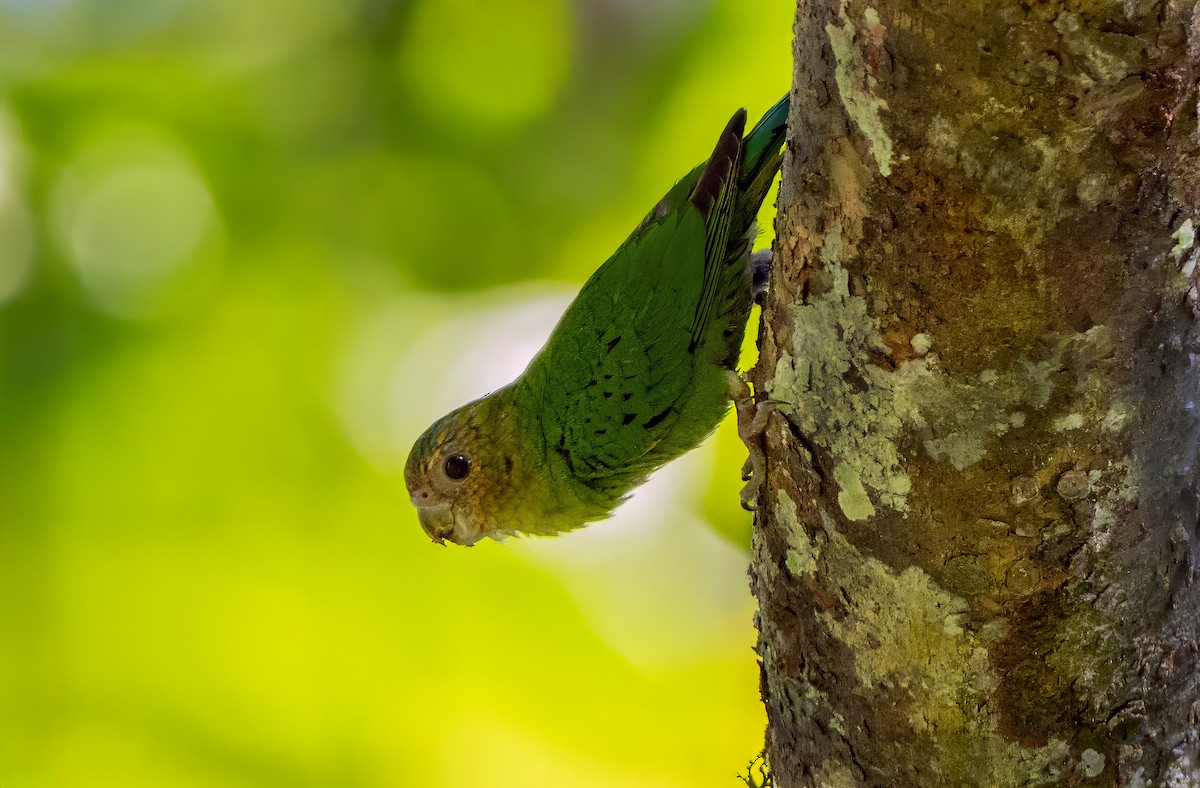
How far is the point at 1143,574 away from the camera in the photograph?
137 centimetres

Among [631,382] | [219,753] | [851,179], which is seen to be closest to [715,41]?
[631,382]

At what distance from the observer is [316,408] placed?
3.41m

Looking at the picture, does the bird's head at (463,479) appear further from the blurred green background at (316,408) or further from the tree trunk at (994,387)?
the tree trunk at (994,387)

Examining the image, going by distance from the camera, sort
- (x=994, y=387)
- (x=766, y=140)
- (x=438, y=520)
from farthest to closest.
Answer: (x=438, y=520), (x=766, y=140), (x=994, y=387)

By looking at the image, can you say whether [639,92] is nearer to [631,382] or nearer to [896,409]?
[631,382]

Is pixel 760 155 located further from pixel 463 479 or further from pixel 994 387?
pixel 994 387

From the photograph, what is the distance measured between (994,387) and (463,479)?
181cm

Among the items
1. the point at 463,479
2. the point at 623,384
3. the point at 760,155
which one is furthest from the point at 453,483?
the point at 760,155

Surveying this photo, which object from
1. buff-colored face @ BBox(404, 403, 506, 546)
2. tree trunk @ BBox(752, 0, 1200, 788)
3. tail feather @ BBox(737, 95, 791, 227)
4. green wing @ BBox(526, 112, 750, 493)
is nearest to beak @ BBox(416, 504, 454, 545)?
buff-colored face @ BBox(404, 403, 506, 546)

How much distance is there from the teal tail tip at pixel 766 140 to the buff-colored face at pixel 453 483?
1133 millimetres

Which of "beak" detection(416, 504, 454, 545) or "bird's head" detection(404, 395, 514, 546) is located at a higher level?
"bird's head" detection(404, 395, 514, 546)

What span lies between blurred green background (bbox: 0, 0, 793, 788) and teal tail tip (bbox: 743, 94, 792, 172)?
22.7 inches

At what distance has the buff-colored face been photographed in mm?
2799

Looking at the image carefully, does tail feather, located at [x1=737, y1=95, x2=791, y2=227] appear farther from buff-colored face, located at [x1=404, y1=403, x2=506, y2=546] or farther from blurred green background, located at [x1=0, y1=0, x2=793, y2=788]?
buff-colored face, located at [x1=404, y1=403, x2=506, y2=546]
